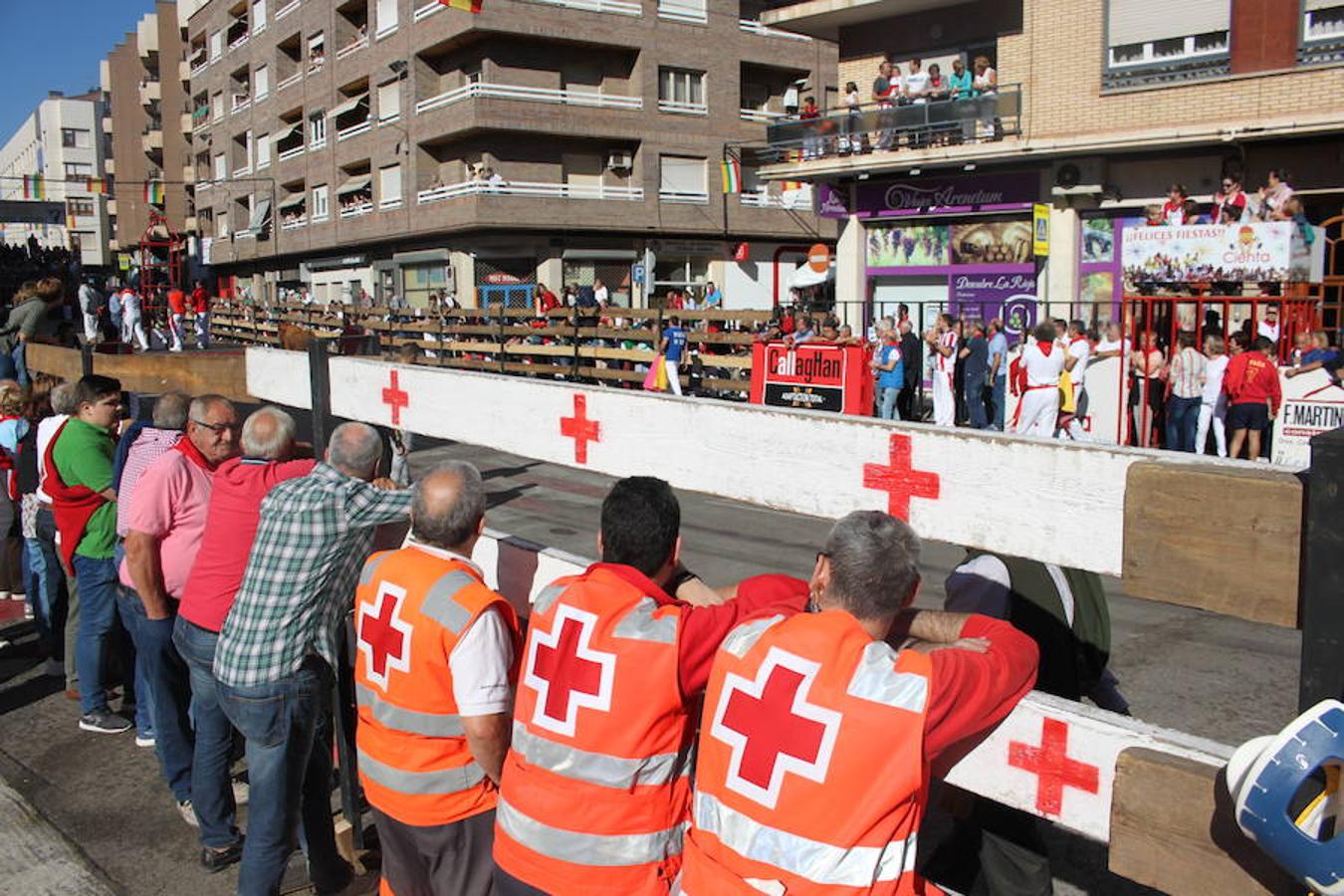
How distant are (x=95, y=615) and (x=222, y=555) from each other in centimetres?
257

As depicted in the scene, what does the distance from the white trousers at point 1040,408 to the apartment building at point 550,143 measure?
75.6ft

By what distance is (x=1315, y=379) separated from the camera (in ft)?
39.8

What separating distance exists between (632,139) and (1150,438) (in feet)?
93.5

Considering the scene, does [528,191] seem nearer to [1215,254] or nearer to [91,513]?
[1215,254]

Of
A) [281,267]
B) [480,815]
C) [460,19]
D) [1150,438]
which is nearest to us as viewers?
[480,815]

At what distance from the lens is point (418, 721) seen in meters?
3.24

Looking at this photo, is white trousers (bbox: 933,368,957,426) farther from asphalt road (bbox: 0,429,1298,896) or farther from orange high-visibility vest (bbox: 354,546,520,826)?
orange high-visibility vest (bbox: 354,546,520,826)

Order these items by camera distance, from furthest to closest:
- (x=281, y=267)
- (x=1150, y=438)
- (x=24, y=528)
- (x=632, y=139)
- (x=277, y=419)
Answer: (x=281, y=267), (x=632, y=139), (x=1150, y=438), (x=24, y=528), (x=277, y=419)

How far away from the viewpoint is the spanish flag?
37.9 m

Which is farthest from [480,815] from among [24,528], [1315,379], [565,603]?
[1315,379]

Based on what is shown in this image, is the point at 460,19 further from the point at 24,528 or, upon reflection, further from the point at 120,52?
Answer: the point at 120,52

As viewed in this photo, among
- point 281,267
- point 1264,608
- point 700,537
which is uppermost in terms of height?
point 281,267

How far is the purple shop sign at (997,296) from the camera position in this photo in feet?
71.9

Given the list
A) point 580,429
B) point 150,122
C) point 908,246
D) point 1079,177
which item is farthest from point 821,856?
point 150,122
